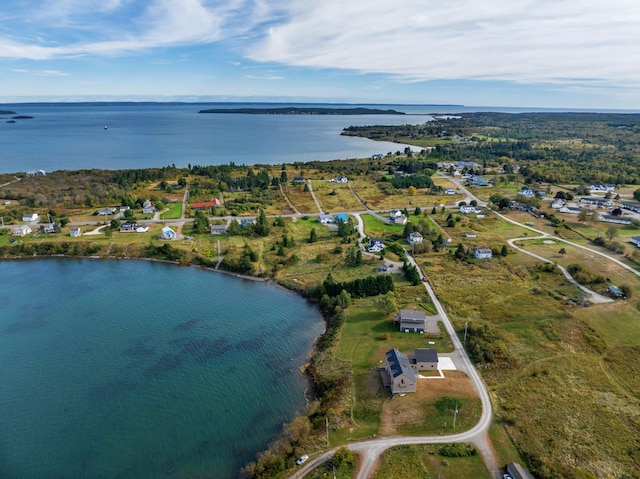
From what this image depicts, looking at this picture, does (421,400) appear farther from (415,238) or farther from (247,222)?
(247,222)

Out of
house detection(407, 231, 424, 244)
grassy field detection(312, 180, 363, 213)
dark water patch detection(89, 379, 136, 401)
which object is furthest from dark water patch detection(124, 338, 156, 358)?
grassy field detection(312, 180, 363, 213)

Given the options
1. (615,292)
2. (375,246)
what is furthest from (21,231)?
(615,292)

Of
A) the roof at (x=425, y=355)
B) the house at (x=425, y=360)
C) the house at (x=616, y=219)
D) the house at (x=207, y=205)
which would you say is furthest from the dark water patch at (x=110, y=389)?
the house at (x=616, y=219)

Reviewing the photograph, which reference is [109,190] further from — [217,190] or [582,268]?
[582,268]

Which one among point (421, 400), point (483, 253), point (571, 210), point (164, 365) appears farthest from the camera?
point (571, 210)

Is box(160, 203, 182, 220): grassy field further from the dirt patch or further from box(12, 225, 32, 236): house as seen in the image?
the dirt patch
